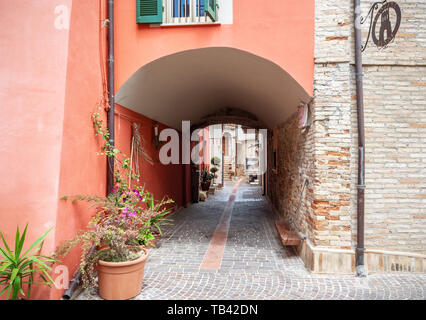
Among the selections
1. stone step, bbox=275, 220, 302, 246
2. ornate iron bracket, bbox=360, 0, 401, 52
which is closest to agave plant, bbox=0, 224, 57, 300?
stone step, bbox=275, 220, 302, 246

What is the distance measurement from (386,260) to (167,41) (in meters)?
4.89

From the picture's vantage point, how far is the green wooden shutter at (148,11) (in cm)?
447

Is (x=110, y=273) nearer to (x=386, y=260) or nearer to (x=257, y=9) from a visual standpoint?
(x=386, y=260)

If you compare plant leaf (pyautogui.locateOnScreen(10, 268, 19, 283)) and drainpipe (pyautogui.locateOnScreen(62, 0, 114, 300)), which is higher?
drainpipe (pyautogui.locateOnScreen(62, 0, 114, 300))

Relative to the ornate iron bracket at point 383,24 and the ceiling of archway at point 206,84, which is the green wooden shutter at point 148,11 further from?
the ornate iron bracket at point 383,24

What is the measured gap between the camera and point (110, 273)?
3322mm

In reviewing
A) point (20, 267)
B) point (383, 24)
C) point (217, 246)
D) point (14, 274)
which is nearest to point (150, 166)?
point (217, 246)

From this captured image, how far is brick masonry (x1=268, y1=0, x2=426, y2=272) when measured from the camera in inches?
161

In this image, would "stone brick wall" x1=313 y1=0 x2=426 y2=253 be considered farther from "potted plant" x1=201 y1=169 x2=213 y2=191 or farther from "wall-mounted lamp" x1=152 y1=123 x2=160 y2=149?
"potted plant" x1=201 y1=169 x2=213 y2=191

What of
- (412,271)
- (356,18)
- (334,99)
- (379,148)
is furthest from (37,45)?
(412,271)

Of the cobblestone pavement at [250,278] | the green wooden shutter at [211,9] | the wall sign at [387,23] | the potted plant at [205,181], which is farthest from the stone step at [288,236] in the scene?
the potted plant at [205,181]

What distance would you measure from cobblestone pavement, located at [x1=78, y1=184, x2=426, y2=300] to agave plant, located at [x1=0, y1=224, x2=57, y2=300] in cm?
70

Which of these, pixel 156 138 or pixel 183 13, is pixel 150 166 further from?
pixel 183 13

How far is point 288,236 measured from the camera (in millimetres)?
4758
